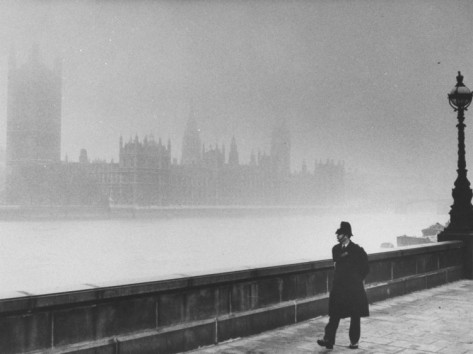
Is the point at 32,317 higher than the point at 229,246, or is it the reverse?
the point at 32,317

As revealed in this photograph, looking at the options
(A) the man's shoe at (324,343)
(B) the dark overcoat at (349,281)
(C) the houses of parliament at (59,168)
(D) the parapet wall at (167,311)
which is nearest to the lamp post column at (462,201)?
(D) the parapet wall at (167,311)

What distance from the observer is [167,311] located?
6051mm

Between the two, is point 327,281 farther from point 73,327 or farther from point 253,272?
point 73,327

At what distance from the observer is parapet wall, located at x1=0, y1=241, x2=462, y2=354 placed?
16.0ft

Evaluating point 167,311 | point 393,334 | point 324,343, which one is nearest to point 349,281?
point 324,343

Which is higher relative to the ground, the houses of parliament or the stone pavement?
the houses of parliament

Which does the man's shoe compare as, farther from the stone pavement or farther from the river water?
the river water

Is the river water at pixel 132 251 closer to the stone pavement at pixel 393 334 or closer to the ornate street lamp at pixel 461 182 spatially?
the ornate street lamp at pixel 461 182

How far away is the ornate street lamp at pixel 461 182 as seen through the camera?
12.8m

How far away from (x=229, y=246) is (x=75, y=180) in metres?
80.2

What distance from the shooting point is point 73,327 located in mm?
5168

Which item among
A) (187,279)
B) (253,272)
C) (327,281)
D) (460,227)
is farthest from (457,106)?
(187,279)

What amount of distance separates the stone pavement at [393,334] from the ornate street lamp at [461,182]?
4.17m

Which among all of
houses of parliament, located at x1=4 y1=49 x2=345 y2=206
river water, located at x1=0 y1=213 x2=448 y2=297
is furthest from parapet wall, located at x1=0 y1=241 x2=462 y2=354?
houses of parliament, located at x1=4 y1=49 x2=345 y2=206
